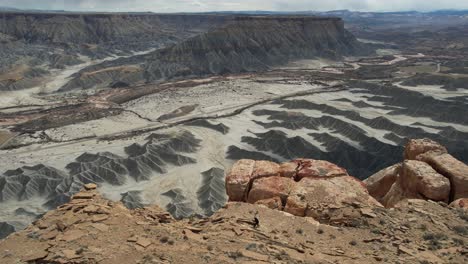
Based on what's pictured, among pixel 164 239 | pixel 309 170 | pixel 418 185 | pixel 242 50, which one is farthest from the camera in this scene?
pixel 242 50

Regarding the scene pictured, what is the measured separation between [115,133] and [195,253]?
53999 millimetres

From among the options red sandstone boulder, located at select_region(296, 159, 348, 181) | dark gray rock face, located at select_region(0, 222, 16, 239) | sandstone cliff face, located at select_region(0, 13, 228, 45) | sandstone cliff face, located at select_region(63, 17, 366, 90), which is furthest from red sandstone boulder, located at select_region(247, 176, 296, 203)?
sandstone cliff face, located at select_region(0, 13, 228, 45)

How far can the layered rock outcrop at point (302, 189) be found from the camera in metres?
17.1

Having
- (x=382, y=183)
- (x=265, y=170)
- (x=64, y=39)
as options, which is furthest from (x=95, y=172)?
(x=64, y=39)

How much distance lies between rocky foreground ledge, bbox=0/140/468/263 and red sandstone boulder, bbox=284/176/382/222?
42mm

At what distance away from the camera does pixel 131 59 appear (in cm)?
13438

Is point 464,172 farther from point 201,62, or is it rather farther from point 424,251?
point 201,62

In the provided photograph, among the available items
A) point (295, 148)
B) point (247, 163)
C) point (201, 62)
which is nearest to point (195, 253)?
point (247, 163)

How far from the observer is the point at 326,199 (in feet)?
57.7

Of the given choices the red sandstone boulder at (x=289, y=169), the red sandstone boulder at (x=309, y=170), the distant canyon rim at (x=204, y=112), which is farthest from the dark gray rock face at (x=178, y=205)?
the red sandstone boulder at (x=309, y=170)

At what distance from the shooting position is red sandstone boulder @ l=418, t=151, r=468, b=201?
62.4 feet

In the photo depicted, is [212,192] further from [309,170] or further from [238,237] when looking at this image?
[238,237]

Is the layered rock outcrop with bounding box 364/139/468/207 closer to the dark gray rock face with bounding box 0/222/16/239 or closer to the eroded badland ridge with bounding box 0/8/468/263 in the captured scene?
the eroded badland ridge with bounding box 0/8/468/263

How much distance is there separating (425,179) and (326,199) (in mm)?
5397
